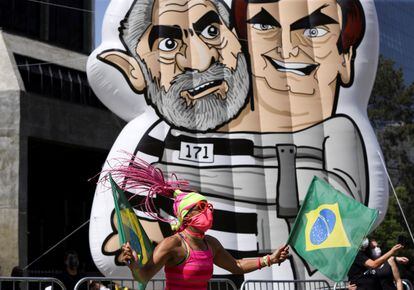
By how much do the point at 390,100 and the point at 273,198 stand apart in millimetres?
24901

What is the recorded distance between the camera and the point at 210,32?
1048cm

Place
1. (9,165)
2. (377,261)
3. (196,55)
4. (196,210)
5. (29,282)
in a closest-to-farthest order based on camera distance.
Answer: (196,210) < (377,261) < (29,282) < (196,55) < (9,165)

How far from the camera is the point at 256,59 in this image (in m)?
10.5

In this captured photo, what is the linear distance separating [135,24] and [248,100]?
1.90 metres

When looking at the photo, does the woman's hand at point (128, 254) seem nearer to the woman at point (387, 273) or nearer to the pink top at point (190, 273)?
the pink top at point (190, 273)

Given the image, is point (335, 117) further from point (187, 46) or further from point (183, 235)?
point (183, 235)

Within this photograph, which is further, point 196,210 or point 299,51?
point 299,51

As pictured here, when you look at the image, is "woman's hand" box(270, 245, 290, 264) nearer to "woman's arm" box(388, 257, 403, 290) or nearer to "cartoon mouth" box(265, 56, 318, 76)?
"woman's arm" box(388, 257, 403, 290)

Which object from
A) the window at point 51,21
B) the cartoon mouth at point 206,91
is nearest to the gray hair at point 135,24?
the cartoon mouth at point 206,91

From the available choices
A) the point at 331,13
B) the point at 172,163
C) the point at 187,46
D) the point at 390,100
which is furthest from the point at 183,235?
the point at 390,100

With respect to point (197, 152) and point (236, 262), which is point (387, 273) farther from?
point (236, 262)

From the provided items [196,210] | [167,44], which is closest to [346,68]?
[167,44]

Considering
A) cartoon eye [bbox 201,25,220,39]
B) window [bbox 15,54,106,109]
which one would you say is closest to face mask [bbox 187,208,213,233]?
cartoon eye [bbox 201,25,220,39]

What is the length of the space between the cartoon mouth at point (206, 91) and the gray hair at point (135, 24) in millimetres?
781
